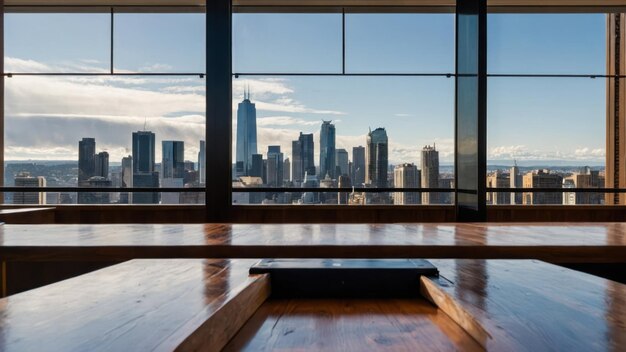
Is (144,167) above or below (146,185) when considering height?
above

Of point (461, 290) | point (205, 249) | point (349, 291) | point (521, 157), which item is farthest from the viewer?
point (521, 157)

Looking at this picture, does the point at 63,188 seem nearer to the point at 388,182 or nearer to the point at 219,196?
the point at 219,196

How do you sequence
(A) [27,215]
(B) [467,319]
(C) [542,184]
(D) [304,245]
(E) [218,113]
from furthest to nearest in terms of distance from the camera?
(C) [542,184]
(E) [218,113]
(A) [27,215]
(D) [304,245]
(B) [467,319]

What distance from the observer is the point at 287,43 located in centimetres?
453

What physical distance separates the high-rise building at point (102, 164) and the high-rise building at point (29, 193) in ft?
1.81

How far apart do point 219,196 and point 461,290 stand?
360 centimetres

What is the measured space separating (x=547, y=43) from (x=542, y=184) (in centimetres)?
160

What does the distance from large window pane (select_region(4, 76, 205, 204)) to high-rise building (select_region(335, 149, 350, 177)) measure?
4.92 feet

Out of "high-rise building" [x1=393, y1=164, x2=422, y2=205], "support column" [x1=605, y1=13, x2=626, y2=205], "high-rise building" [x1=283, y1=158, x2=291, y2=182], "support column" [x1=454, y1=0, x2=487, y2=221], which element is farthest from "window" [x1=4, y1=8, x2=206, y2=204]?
"support column" [x1=605, y1=13, x2=626, y2=205]

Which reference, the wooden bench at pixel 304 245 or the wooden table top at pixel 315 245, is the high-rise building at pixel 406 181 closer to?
the wooden bench at pixel 304 245

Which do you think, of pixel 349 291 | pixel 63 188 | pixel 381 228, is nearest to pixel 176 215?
pixel 63 188

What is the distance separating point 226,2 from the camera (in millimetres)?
4293

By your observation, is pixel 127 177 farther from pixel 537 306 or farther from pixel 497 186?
pixel 537 306

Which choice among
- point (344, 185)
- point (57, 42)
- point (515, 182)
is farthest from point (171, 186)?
point (515, 182)
